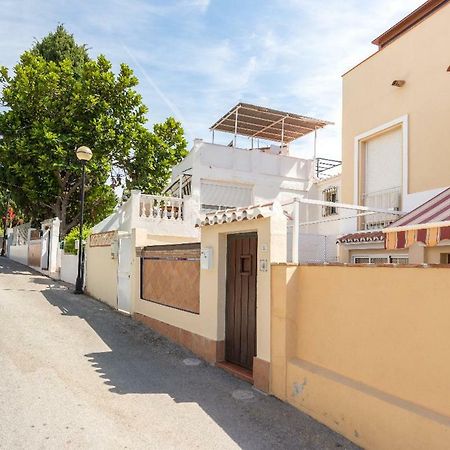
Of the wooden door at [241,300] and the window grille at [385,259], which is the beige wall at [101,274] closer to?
the wooden door at [241,300]

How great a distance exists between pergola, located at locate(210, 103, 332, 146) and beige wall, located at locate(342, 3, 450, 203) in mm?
10005

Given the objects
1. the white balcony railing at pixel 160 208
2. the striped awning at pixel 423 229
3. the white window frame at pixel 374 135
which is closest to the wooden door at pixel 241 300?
the striped awning at pixel 423 229

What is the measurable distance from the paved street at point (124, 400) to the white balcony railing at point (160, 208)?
22.1 feet

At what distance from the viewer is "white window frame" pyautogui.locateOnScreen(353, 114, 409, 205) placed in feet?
35.0

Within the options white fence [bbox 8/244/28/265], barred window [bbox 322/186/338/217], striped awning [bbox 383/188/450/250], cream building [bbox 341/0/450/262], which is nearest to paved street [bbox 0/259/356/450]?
striped awning [bbox 383/188/450/250]

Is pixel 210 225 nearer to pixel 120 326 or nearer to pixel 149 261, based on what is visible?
pixel 149 261

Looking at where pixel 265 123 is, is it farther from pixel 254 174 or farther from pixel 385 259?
pixel 385 259

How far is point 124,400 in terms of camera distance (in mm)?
6598

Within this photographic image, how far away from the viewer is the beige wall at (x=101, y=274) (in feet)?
Answer: 47.6

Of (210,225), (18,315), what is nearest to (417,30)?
(210,225)

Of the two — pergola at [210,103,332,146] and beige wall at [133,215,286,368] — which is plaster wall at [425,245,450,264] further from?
pergola at [210,103,332,146]

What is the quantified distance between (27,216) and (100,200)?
18.8 ft

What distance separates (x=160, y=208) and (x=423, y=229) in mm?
12207

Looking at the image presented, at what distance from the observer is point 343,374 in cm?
584
